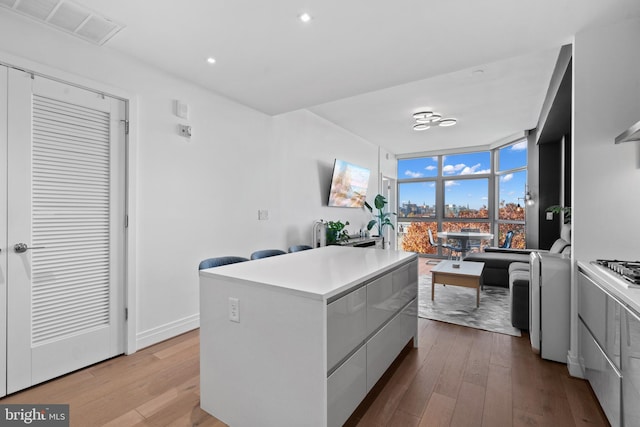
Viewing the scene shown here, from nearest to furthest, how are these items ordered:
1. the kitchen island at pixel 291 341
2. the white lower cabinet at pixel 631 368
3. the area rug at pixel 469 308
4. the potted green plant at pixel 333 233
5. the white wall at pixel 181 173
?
the white lower cabinet at pixel 631 368 → the kitchen island at pixel 291 341 → the white wall at pixel 181 173 → the area rug at pixel 469 308 → the potted green plant at pixel 333 233

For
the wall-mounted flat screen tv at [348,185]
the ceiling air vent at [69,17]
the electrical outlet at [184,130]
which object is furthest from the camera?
the wall-mounted flat screen tv at [348,185]

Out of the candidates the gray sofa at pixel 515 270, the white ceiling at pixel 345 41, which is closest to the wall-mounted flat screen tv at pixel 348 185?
the white ceiling at pixel 345 41

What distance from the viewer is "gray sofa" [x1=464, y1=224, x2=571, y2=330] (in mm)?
3045

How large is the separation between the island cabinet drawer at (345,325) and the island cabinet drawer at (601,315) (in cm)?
122

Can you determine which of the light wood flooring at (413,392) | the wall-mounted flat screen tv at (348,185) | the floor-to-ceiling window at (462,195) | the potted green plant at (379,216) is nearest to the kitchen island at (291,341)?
the light wood flooring at (413,392)

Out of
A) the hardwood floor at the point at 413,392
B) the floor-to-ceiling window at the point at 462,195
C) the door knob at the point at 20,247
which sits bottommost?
the hardwood floor at the point at 413,392

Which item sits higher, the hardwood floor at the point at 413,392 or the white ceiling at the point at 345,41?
the white ceiling at the point at 345,41

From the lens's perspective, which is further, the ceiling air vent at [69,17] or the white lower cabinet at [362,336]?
the ceiling air vent at [69,17]

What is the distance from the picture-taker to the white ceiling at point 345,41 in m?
2.00

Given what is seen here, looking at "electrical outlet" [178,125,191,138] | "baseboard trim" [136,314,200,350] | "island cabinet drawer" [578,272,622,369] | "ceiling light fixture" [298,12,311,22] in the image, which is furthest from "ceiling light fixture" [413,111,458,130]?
"baseboard trim" [136,314,200,350]

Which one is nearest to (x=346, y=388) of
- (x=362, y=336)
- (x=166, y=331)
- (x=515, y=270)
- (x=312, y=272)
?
(x=362, y=336)

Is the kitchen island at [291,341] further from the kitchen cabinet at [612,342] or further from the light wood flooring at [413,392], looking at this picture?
the kitchen cabinet at [612,342]

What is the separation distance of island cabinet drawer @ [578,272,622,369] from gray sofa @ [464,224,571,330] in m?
0.84

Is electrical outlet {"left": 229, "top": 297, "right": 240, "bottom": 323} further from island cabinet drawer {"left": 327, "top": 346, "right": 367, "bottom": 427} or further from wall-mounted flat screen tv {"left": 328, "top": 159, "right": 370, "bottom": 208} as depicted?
wall-mounted flat screen tv {"left": 328, "top": 159, "right": 370, "bottom": 208}
